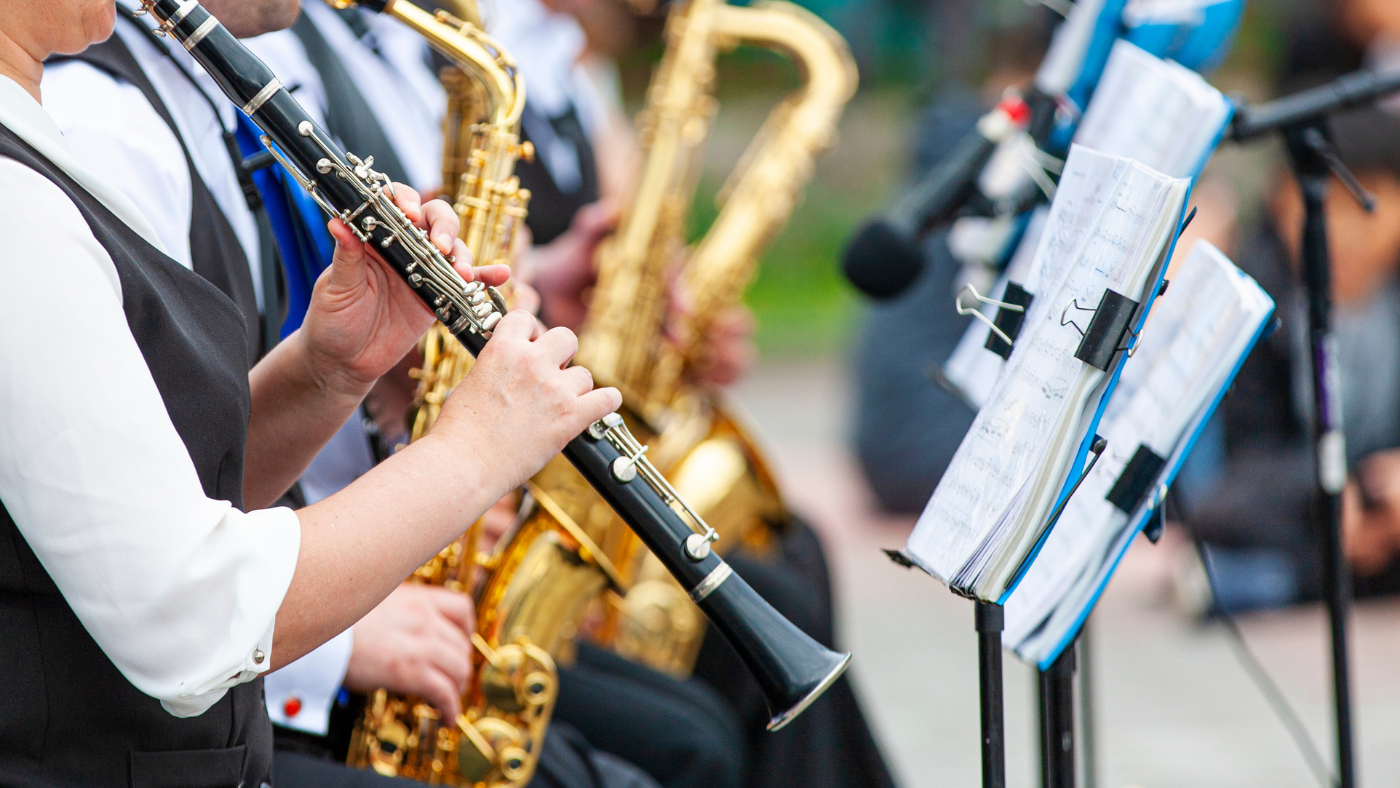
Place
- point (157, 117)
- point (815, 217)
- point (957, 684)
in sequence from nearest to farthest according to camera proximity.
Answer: point (157, 117) → point (957, 684) → point (815, 217)

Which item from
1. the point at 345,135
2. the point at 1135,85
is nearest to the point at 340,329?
the point at 345,135

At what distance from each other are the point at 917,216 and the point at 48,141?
1.11 meters

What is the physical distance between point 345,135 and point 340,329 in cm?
63

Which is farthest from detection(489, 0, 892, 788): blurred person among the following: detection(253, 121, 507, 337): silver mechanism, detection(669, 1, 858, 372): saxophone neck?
detection(253, 121, 507, 337): silver mechanism

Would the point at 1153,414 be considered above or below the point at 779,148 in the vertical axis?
above

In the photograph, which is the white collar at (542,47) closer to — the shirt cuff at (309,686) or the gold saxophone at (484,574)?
the gold saxophone at (484,574)

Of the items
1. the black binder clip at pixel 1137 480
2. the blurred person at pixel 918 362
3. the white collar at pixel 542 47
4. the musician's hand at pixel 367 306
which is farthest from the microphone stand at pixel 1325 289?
the blurred person at pixel 918 362

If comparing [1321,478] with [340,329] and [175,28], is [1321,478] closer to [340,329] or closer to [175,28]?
[340,329]

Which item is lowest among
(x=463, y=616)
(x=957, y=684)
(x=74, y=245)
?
(x=957, y=684)

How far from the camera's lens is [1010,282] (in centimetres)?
122

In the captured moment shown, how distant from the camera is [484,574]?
174 centimetres

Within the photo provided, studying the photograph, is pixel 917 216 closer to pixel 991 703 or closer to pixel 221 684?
pixel 991 703

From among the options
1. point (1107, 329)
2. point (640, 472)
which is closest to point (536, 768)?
point (640, 472)

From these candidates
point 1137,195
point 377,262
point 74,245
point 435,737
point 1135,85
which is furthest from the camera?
point 435,737
